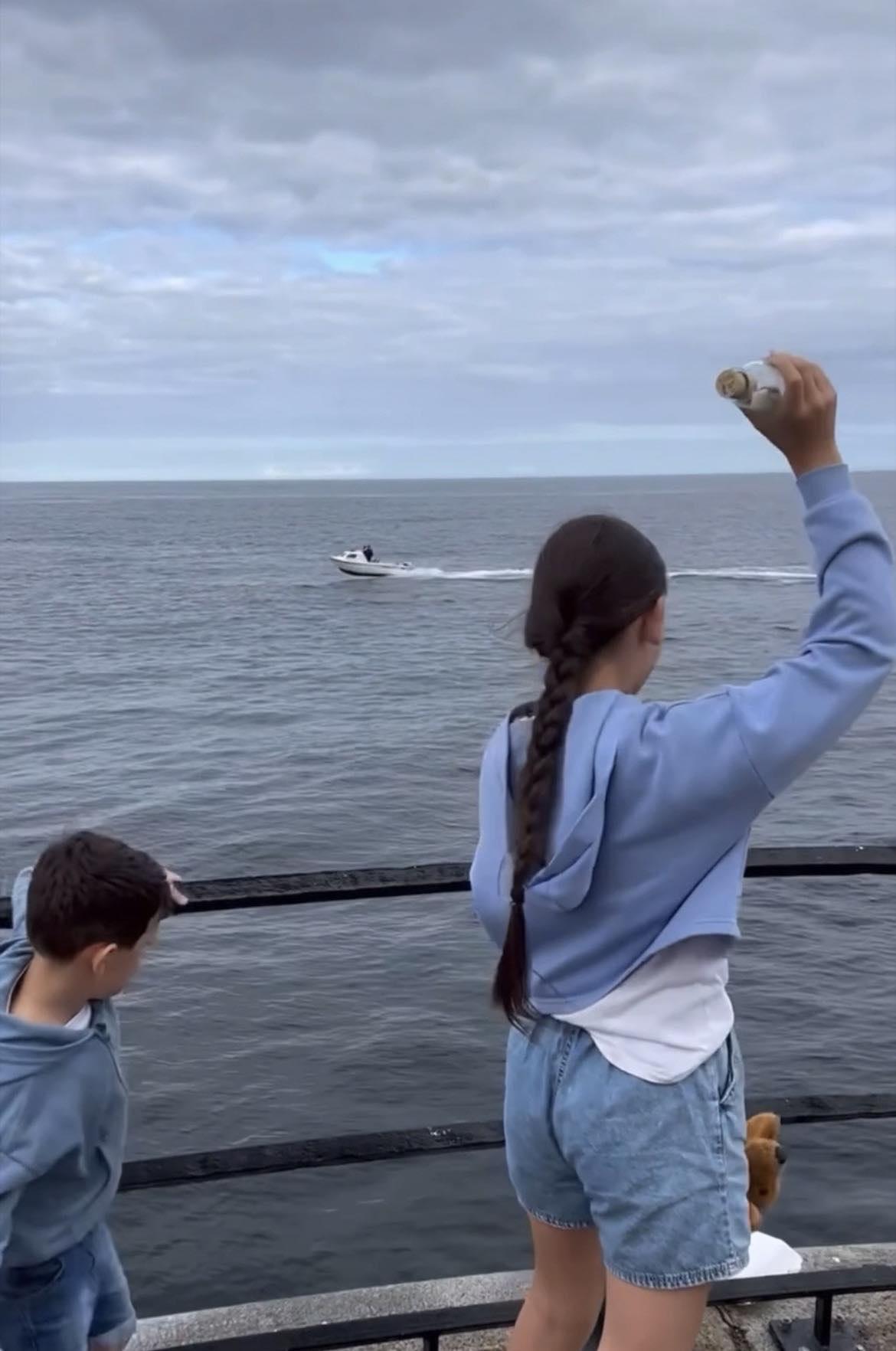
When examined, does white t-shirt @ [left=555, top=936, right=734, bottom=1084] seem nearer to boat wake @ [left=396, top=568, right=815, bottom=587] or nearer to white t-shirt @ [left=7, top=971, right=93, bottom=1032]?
white t-shirt @ [left=7, top=971, right=93, bottom=1032]

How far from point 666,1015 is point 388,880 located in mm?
901

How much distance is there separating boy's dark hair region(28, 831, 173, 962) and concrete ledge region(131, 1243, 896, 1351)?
1.09 m

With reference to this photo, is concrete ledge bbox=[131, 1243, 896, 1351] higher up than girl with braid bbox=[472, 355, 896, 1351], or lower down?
lower down

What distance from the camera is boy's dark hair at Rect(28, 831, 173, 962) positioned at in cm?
217

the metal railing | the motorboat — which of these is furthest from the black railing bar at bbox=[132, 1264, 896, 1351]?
the motorboat

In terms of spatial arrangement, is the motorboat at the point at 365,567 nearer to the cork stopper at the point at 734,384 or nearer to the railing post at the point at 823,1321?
the railing post at the point at 823,1321

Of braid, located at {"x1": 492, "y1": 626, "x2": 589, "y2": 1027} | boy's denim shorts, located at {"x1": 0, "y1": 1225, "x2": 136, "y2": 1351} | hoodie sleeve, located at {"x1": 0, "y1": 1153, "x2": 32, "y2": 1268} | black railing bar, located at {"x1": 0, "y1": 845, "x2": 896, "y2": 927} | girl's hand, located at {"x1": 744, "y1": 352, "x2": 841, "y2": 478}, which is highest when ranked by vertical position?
girl's hand, located at {"x1": 744, "y1": 352, "x2": 841, "y2": 478}

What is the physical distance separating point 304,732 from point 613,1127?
89.7ft

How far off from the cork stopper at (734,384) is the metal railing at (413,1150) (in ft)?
3.85

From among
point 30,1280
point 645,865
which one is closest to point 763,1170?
point 645,865

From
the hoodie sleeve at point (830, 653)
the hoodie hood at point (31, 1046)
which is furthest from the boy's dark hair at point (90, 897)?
the hoodie sleeve at point (830, 653)

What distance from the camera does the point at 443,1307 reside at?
2.91 meters

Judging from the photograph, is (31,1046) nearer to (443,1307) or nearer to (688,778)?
(688,778)

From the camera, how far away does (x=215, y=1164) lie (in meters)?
2.71
